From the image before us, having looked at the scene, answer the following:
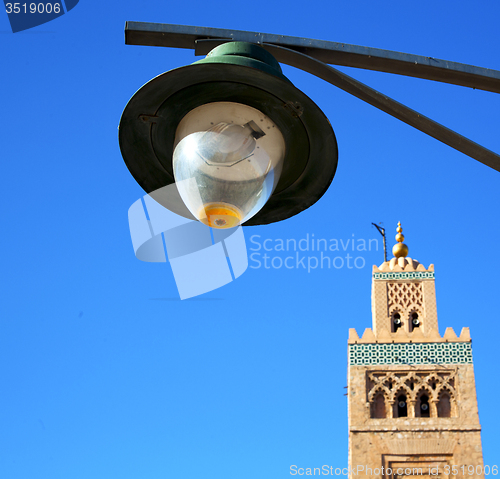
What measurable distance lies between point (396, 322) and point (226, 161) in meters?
16.5

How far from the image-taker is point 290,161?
2.53 m

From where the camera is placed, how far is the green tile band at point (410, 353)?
17.1m

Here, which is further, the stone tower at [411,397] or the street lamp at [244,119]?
the stone tower at [411,397]

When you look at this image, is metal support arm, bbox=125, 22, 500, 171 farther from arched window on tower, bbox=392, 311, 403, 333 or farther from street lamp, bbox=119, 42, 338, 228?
arched window on tower, bbox=392, 311, 403, 333

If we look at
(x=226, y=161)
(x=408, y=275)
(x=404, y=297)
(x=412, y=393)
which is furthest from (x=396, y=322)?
(x=226, y=161)

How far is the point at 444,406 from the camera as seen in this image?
16703 millimetres

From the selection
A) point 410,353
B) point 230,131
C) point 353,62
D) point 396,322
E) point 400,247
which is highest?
point 400,247

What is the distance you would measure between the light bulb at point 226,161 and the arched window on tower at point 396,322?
52.9 ft

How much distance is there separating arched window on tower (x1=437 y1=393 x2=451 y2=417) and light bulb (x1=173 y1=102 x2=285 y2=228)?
50.7ft

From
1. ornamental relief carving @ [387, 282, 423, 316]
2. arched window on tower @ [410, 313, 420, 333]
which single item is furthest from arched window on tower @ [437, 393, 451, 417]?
ornamental relief carving @ [387, 282, 423, 316]

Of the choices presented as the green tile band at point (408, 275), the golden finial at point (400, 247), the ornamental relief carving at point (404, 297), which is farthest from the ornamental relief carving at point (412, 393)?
the golden finial at point (400, 247)

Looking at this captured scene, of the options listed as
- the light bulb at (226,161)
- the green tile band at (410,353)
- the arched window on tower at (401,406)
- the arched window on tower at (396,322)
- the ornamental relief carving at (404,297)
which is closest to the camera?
the light bulb at (226,161)

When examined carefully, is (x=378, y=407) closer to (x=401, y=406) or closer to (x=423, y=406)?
(x=401, y=406)

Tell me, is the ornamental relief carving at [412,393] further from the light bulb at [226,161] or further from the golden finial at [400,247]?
the light bulb at [226,161]
